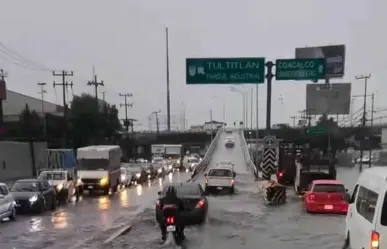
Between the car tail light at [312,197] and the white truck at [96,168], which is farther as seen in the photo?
the white truck at [96,168]

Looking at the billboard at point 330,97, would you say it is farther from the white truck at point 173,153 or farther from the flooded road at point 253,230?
the flooded road at point 253,230

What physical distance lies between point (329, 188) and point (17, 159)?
39454 millimetres

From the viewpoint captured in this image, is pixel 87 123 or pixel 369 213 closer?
pixel 369 213

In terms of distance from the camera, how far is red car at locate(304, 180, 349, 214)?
2514 cm

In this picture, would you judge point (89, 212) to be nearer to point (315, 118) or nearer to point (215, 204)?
point (215, 204)

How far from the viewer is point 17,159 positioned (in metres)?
58.2

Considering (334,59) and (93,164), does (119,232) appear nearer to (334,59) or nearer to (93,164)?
(93,164)

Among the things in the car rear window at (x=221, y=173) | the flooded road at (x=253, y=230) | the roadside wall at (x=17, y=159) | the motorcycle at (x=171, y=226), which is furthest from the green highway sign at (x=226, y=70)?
the roadside wall at (x=17, y=159)

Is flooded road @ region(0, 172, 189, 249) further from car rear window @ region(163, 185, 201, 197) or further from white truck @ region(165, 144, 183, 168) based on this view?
white truck @ region(165, 144, 183, 168)

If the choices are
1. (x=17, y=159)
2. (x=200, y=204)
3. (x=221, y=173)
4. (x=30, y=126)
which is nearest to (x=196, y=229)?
(x=200, y=204)

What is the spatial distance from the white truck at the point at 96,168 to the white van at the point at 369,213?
28.5 m

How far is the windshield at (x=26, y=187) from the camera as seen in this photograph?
27.3 meters

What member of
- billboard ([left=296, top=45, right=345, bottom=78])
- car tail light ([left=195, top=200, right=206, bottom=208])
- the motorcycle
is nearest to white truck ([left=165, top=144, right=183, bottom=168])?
billboard ([left=296, top=45, right=345, bottom=78])

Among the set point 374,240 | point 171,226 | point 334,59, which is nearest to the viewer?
point 374,240
